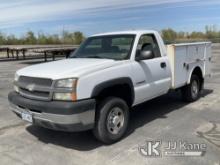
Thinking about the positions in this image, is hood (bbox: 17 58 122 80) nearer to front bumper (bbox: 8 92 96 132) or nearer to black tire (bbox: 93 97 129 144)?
front bumper (bbox: 8 92 96 132)

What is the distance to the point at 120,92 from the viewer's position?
5.23 metres

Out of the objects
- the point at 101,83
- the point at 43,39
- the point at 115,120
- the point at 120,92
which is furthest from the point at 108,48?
the point at 43,39

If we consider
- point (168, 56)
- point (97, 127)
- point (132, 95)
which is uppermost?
point (168, 56)

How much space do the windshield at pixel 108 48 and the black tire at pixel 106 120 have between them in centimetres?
91

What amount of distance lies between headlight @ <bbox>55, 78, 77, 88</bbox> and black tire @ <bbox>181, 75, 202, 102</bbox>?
3905 mm

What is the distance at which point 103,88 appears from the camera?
465cm

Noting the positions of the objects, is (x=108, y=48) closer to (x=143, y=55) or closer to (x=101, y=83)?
(x=143, y=55)

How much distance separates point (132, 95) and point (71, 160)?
1.65m

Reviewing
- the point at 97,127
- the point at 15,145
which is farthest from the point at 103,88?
the point at 15,145

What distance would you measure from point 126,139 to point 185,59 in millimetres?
2752

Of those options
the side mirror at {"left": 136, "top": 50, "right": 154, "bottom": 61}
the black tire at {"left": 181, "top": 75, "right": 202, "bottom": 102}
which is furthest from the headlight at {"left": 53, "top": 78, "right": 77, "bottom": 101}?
the black tire at {"left": 181, "top": 75, "right": 202, "bottom": 102}

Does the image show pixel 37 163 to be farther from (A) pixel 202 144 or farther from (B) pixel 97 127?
(A) pixel 202 144
